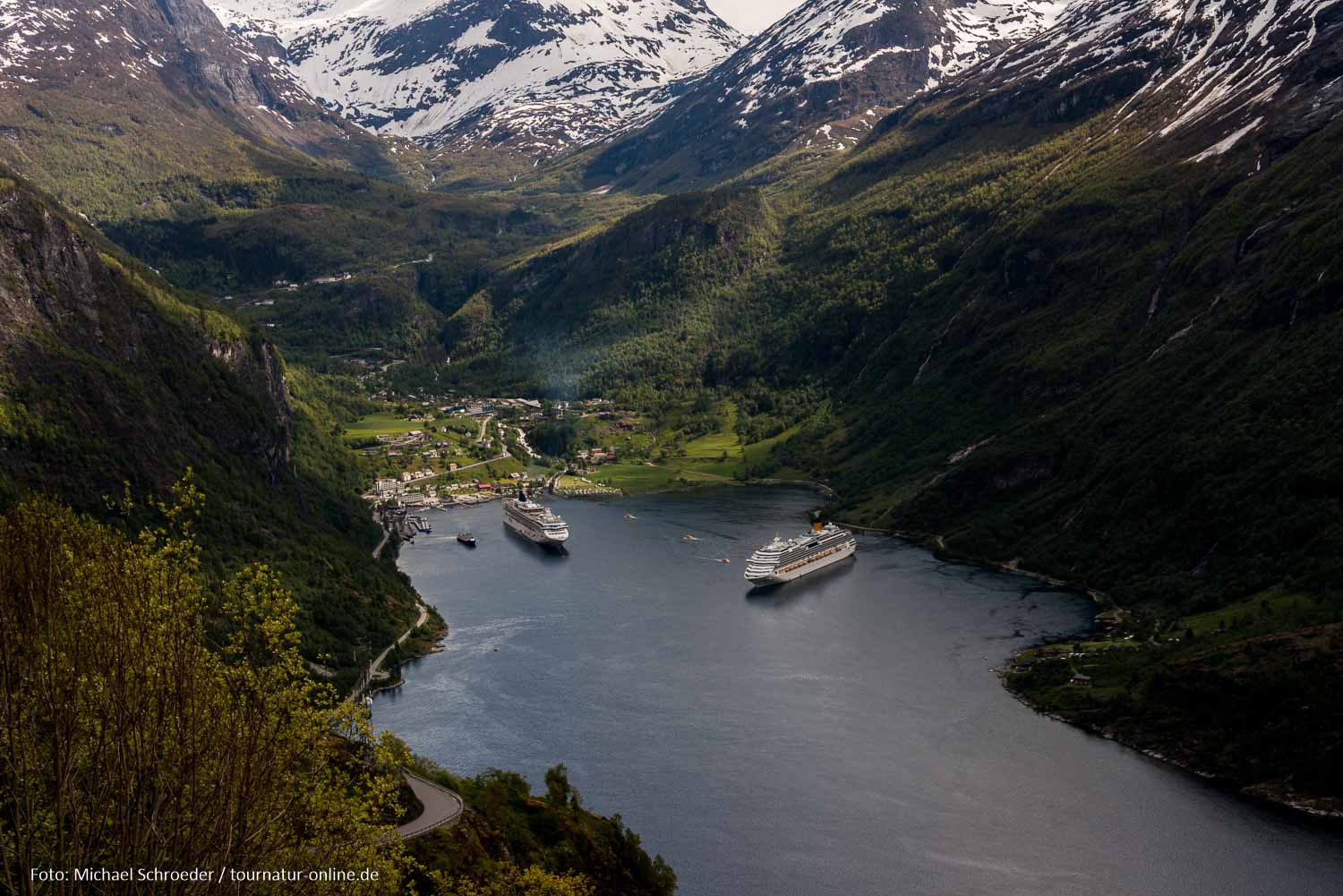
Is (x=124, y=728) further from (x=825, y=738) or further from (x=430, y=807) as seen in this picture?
(x=825, y=738)

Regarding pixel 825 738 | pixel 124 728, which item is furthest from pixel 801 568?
pixel 124 728

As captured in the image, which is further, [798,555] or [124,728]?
[798,555]

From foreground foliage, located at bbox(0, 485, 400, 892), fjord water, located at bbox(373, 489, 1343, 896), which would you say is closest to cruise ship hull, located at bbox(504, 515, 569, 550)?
fjord water, located at bbox(373, 489, 1343, 896)

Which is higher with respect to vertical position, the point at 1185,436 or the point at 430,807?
the point at 430,807

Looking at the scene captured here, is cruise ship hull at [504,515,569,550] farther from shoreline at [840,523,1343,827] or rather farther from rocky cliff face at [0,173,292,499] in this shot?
shoreline at [840,523,1343,827]

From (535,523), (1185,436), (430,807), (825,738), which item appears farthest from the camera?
(535,523)

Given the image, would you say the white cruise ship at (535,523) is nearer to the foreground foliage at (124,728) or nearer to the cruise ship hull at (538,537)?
the cruise ship hull at (538,537)

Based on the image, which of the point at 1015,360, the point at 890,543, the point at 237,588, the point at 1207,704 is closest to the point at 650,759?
the point at 1207,704
